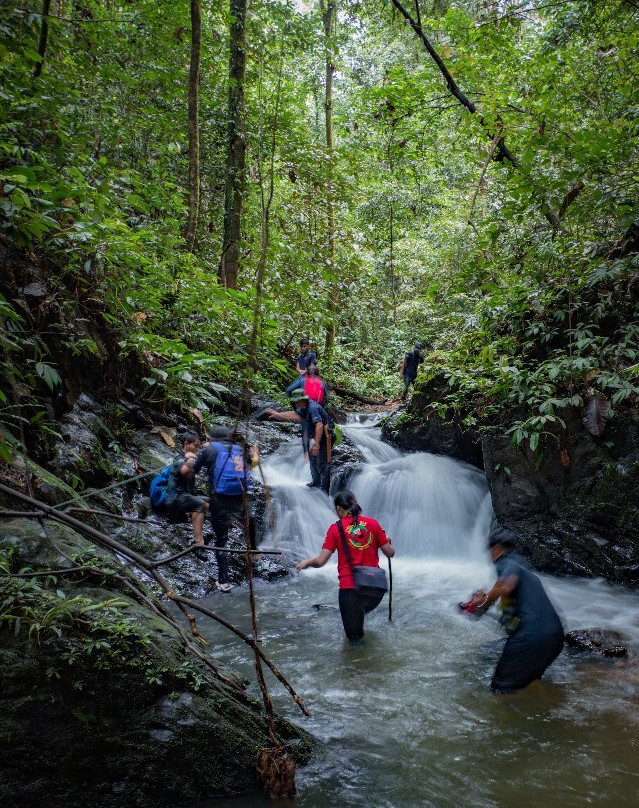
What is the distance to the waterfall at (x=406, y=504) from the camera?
9.51 m

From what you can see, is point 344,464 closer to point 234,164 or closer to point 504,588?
point 504,588

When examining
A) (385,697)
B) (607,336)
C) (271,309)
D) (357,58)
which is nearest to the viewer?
(385,697)

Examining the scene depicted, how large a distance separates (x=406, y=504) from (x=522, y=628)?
19.7ft

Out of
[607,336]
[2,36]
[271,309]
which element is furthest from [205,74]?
[607,336]

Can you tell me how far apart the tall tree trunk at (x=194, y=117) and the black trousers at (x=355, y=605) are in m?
8.14

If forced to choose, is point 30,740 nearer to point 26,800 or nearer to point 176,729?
point 26,800

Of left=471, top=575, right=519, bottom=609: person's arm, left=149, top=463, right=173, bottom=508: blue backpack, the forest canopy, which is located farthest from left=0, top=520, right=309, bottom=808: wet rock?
left=149, top=463, right=173, bottom=508: blue backpack

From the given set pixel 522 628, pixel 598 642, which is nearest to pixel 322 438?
pixel 598 642

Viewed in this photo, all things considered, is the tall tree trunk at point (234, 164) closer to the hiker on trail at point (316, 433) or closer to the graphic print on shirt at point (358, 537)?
the hiker on trail at point (316, 433)

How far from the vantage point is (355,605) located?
218 inches

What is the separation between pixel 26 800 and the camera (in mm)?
2564

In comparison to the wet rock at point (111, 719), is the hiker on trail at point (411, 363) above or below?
above

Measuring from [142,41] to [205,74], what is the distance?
9.10 ft

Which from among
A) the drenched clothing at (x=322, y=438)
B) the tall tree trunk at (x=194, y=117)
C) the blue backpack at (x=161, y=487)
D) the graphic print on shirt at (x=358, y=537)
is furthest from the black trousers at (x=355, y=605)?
the tall tree trunk at (x=194, y=117)
